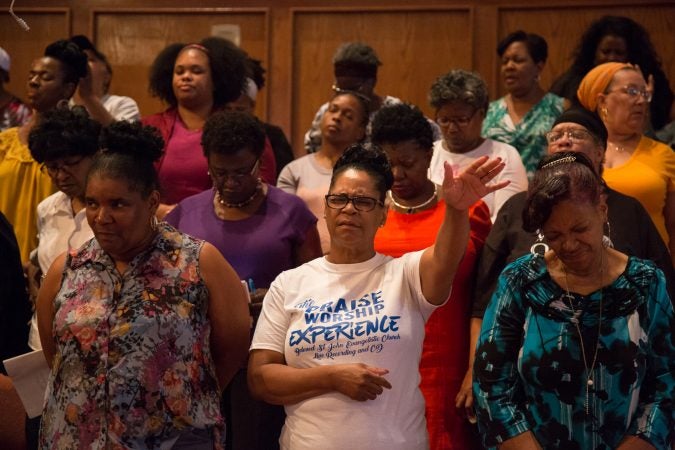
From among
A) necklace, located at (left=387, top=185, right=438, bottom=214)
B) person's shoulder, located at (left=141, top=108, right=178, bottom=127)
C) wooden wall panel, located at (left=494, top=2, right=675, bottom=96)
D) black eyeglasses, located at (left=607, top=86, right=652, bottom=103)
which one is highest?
wooden wall panel, located at (left=494, top=2, right=675, bottom=96)

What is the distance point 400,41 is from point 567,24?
Answer: 114cm

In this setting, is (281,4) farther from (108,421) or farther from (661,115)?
(108,421)

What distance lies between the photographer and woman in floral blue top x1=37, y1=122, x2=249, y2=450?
8.98 ft

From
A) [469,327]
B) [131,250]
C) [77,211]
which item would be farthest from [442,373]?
[77,211]

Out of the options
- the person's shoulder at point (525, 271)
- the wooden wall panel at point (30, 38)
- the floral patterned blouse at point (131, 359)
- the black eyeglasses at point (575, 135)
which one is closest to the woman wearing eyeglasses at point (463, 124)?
the black eyeglasses at point (575, 135)

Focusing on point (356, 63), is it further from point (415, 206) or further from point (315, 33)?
point (315, 33)

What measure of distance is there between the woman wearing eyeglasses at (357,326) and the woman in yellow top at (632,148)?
4.78 ft

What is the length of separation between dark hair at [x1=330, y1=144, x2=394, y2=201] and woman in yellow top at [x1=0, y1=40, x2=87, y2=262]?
6.56ft

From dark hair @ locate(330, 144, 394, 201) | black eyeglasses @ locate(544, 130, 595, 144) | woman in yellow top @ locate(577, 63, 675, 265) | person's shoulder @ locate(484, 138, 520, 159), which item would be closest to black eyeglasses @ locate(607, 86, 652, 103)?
woman in yellow top @ locate(577, 63, 675, 265)

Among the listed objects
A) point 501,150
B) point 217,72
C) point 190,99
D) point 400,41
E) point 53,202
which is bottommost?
point 53,202

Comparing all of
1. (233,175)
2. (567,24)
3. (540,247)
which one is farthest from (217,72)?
(567,24)

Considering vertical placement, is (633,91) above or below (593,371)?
above

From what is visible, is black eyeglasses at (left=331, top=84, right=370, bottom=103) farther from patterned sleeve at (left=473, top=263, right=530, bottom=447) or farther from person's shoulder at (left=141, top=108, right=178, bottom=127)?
patterned sleeve at (left=473, top=263, right=530, bottom=447)

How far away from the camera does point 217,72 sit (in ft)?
15.0
